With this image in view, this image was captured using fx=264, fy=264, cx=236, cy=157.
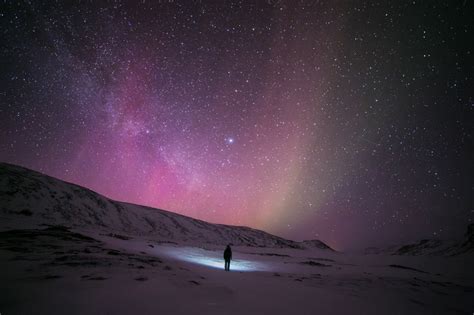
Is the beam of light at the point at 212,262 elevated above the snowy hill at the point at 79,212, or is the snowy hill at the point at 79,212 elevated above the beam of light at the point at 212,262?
the snowy hill at the point at 79,212

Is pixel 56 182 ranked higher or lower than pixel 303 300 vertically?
higher

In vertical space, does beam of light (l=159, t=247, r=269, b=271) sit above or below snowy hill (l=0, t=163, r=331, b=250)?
below

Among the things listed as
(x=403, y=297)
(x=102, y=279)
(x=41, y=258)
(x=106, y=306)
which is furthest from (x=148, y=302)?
(x=403, y=297)

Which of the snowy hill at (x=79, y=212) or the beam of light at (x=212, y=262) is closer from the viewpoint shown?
the beam of light at (x=212, y=262)

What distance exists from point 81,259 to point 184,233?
230 ft

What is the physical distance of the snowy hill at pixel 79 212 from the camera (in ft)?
168

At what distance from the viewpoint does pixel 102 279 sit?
31.6ft

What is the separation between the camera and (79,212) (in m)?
63.3

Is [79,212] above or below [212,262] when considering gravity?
above

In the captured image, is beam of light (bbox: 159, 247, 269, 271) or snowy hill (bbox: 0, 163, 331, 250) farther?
snowy hill (bbox: 0, 163, 331, 250)

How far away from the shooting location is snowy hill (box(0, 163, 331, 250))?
51188 millimetres

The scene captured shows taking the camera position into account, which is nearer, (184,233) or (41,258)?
(41,258)

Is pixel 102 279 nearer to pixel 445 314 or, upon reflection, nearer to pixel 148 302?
pixel 148 302

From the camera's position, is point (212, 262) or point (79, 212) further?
point (79, 212)
